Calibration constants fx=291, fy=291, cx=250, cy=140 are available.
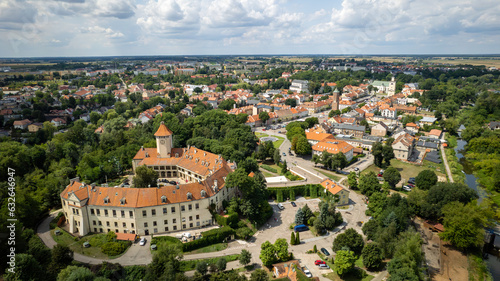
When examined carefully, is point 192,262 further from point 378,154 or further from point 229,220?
point 378,154

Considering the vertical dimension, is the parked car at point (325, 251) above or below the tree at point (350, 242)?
below

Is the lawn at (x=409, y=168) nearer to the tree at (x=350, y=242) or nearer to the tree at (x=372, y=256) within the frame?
the tree at (x=350, y=242)

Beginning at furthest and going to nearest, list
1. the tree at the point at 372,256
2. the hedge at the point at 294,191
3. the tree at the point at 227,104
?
the tree at the point at 227,104 < the hedge at the point at 294,191 < the tree at the point at 372,256

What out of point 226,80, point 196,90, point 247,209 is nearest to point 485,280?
point 247,209

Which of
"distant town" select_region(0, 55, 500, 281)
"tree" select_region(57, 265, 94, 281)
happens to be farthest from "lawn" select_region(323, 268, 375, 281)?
"tree" select_region(57, 265, 94, 281)

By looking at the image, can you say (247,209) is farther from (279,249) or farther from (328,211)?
(328,211)

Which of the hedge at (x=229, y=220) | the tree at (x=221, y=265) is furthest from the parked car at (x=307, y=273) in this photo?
the hedge at (x=229, y=220)

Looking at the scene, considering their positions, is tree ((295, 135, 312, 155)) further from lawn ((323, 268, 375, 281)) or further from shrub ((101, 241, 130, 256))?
shrub ((101, 241, 130, 256))

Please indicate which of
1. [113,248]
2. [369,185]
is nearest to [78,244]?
[113,248]
